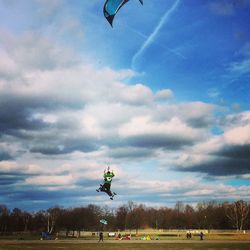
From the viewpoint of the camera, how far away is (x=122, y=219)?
537ft

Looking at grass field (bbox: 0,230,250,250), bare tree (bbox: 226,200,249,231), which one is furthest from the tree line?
grass field (bbox: 0,230,250,250)

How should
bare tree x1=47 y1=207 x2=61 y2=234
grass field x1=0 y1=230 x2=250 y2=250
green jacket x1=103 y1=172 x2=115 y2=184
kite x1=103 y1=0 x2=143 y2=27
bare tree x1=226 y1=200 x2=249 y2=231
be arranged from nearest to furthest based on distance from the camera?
kite x1=103 y1=0 x2=143 y2=27, green jacket x1=103 y1=172 x2=115 y2=184, grass field x1=0 y1=230 x2=250 y2=250, bare tree x1=226 y1=200 x2=249 y2=231, bare tree x1=47 y1=207 x2=61 y2=234

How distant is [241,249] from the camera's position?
121 ft

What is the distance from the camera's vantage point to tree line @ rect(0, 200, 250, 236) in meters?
138

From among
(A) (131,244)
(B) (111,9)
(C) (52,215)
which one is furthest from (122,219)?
(B) (111,9)

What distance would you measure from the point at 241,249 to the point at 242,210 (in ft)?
337

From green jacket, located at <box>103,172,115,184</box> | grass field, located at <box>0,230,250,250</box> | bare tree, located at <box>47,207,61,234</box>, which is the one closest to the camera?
green jacket, located at <box>103,172,115,184</box>

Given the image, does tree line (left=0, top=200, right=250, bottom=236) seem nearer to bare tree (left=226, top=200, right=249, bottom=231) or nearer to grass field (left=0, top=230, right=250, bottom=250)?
bare tree (left=226, top=200, right=249, bottom=231)

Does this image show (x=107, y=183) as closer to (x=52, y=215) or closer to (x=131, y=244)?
(x=131, y=244)

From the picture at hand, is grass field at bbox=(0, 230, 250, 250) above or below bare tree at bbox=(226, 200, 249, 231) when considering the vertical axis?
below

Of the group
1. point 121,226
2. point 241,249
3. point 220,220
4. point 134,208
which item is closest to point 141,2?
point 241,249

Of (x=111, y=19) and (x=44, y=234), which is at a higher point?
(x=111, y=19)

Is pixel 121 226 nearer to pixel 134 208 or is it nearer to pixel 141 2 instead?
pixel 134 208

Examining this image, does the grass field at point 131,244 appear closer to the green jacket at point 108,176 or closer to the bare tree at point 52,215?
the green jacket at point 108,176
